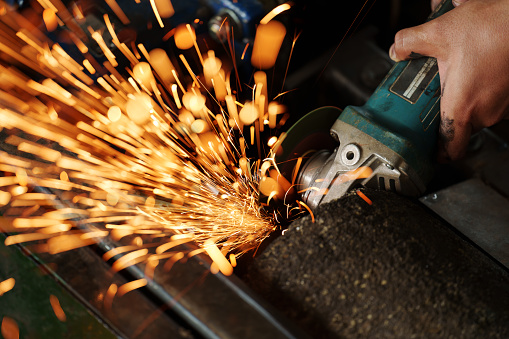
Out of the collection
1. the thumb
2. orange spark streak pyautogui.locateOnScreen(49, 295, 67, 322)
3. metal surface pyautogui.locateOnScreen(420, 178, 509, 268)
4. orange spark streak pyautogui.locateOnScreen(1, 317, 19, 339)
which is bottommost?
metal surface pyautogui.locateOnScreen(420, 178, 509, 268)

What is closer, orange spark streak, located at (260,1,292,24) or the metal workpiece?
the metal workpiece

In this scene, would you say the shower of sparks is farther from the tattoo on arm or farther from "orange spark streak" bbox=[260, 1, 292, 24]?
the tattoo on arm

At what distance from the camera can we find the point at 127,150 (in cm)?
176

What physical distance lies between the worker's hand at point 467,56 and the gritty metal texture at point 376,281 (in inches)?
21.7

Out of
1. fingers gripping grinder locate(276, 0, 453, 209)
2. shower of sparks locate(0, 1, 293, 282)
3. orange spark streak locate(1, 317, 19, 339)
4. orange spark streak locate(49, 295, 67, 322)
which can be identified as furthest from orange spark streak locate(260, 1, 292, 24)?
orange spark streak locate(1, 317, 19, 339)

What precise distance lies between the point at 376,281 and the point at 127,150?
1.20 meters

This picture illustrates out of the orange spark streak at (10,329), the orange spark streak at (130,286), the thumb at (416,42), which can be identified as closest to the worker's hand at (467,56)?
the thumb at (416,42)

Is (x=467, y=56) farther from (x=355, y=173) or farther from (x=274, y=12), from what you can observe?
(x=274, y=12)

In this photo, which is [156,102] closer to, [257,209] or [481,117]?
[257,209]

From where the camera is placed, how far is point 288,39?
1.89 meters

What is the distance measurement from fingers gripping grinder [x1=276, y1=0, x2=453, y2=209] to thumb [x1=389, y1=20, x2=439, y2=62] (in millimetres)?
29

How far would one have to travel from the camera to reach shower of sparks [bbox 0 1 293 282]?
1197 mm

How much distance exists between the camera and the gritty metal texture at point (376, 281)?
3.27 feet

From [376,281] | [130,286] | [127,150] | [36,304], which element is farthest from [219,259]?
[127,150]
